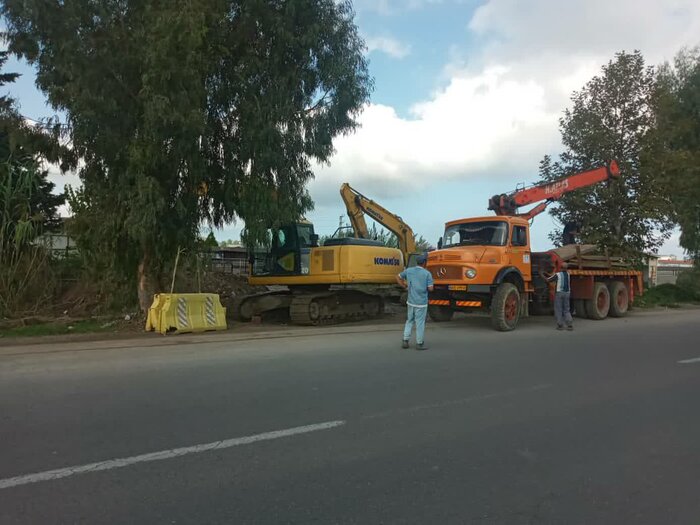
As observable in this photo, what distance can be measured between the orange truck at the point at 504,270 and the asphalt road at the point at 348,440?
4.92 m

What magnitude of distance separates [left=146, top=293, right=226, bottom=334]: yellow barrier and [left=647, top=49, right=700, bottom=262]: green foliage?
18857 mm

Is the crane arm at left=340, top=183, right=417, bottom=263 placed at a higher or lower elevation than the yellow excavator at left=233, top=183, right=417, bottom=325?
higher

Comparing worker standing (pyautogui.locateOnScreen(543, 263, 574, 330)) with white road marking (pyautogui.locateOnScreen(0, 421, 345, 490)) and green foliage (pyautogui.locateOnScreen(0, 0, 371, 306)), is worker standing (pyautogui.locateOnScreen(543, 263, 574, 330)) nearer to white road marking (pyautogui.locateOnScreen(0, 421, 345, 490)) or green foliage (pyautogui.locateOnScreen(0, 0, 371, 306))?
green foliage (pyautogui.locateOnScreen(0, 0, 371, 306))

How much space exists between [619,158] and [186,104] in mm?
18721

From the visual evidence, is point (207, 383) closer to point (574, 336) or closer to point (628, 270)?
point (574, 336)

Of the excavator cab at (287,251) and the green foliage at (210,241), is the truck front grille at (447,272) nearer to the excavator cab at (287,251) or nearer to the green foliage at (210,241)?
the excavator cab at (287,251)

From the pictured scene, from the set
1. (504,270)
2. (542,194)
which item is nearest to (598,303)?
(542,194)

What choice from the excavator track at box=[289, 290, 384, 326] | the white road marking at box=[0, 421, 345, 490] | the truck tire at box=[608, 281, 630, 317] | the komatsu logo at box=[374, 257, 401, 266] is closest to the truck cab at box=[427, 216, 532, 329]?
the komatsu logo at box=[374, 257, 401, 266]

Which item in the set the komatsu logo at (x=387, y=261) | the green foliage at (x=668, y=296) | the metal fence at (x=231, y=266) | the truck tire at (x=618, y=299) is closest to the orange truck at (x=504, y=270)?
the truck tire at (x=618, y=299)

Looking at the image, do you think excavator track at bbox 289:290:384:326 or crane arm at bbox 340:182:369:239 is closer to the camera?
excavator track at bbox 289:290:384:326

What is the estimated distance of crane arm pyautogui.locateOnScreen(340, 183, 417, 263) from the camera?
18.8 m

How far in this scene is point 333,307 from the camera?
16609 mm

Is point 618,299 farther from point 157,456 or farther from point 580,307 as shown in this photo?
point 157,456

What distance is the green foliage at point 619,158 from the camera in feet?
77.4
